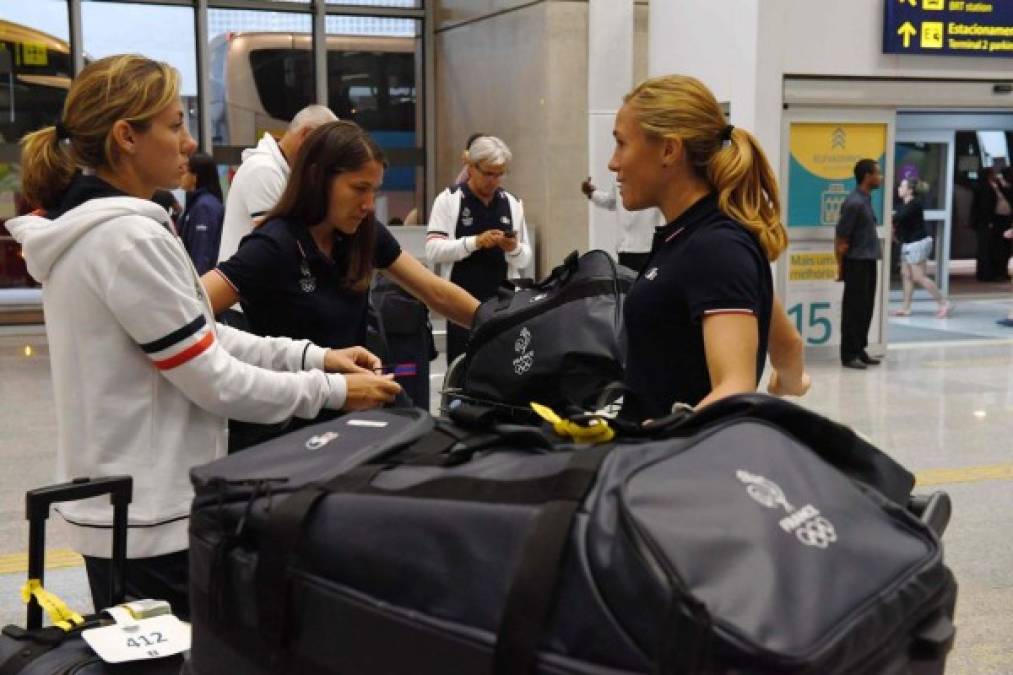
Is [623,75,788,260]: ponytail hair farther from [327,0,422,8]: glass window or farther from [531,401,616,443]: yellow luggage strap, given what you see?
[327,0,422,8]: glass window

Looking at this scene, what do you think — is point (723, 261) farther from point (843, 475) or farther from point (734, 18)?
point (734, 18)

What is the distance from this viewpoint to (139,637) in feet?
6.09

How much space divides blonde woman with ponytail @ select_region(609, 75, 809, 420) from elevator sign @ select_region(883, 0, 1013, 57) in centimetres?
820

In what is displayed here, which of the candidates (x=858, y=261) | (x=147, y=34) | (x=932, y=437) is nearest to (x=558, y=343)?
(x=932, y=437)

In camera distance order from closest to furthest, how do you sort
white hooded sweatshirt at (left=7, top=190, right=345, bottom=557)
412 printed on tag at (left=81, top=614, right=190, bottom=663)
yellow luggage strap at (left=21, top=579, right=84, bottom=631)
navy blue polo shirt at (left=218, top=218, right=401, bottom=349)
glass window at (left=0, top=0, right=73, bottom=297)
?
412 printed on tag at (left=81, top=614, right=190, bottom=663)
yellow luggage strap at (left=21, top=579, right=84, bottom=631)
white hooded sweatshirt at (left=7, top=190, right=345, bottom=557)
navy blue polo shirt at (left=218, top=218, right=401, bottom=349)
glass window at (left=0, top=0, right=73, bottom=297)

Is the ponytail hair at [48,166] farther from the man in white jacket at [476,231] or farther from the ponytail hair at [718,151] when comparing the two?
the man in white jacket at [476,231]

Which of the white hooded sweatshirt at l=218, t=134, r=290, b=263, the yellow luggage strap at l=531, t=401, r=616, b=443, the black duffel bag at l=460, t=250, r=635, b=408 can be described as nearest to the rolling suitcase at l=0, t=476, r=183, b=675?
the yellow luggage strap at l=531, t=401, r=616, b=443

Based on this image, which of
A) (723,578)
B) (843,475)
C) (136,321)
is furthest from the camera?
(136,321)

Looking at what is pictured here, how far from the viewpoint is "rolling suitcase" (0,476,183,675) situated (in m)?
1.83

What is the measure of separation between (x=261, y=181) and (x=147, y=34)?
971cm

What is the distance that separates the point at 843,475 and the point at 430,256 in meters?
5.75

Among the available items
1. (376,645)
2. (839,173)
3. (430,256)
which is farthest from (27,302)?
(376,645)

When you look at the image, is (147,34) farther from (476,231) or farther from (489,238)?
(489,238)

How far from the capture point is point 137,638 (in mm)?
1854
